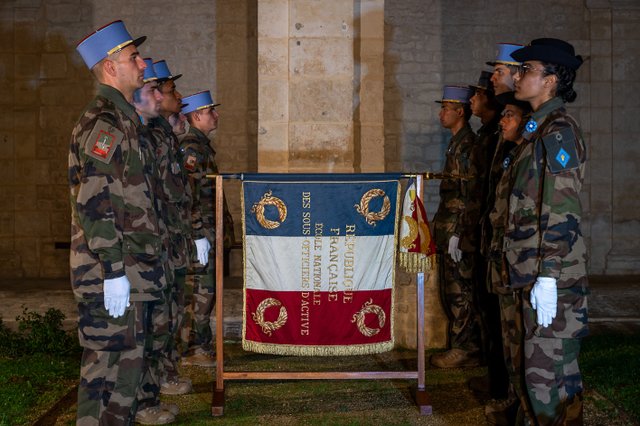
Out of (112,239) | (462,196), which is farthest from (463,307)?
(112,239)

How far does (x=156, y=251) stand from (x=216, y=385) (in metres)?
1.30

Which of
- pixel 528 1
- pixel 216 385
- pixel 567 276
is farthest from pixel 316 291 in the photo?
pixel 528 1

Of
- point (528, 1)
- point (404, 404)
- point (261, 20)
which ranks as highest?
point (528, 1)

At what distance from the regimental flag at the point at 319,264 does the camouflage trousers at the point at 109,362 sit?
3.72ft

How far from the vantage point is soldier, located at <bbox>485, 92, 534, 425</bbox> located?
12.9 ft

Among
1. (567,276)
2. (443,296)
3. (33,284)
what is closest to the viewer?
(567,276)

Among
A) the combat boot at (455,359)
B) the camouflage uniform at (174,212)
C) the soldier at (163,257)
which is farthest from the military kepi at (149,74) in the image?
the combat boot at (455,359)

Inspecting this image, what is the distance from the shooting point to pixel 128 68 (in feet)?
13.0

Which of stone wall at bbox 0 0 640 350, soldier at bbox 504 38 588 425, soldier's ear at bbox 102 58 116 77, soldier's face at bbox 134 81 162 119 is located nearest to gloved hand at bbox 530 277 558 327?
soldier at bbox 504 38 588 425

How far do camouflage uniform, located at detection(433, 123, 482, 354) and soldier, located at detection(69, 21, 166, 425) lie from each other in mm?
2589

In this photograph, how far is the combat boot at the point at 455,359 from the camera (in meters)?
5.73

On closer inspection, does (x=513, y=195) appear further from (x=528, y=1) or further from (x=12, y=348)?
(x=528, y=1)

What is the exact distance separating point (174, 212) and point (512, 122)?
77.8 inches

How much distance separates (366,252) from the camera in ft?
15.8
